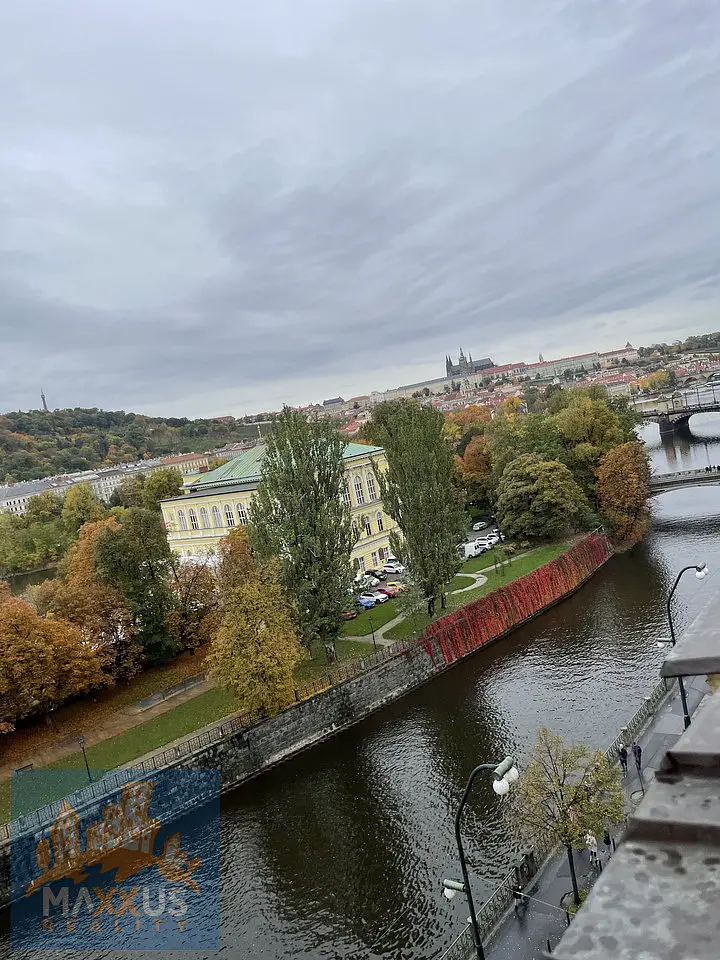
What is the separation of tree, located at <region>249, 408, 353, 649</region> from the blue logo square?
8.33 m

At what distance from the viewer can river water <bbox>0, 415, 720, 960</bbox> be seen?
54.4 ft

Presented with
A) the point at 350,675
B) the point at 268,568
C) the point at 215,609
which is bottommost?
the point at 350,675

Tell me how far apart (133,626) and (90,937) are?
15.6 meters

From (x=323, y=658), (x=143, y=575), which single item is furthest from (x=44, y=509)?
(x=323, y=658)

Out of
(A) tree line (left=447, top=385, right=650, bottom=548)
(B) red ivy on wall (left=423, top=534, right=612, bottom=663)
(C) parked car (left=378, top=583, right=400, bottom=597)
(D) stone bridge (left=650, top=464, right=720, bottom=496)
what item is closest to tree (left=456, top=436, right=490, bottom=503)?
(A) tree line (left=447, top=385, right=650, bottom=548)

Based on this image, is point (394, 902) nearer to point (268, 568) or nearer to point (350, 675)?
point (350, 675)

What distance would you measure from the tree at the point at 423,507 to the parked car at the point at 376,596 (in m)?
5.10

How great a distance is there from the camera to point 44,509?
298ft

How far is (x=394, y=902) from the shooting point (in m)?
17.0

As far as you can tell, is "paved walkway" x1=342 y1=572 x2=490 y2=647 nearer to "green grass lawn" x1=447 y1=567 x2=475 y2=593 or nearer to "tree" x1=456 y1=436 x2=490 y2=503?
"green grass lawn" x1=447 y1=567 x2=475 y2=593

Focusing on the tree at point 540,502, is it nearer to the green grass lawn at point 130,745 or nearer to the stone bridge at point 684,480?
the stone bridge at point 684,480

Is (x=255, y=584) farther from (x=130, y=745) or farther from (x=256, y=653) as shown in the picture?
(x=130, y=745)

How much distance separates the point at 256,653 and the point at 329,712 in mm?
4616

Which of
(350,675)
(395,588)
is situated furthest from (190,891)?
(395,588)
